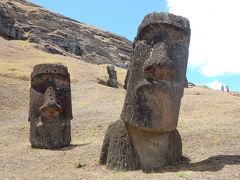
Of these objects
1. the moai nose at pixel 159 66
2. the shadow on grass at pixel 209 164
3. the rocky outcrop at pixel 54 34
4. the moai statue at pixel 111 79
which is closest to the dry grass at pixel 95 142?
the shadow on grass at pixel 209 164

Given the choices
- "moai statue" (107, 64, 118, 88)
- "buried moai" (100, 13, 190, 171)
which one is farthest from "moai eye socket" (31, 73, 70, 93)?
"moai statue" (107, 64, 118, 88)

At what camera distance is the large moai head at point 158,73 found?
1087 centimetres

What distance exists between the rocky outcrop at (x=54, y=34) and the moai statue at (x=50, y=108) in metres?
45.5

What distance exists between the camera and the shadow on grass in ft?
34.9

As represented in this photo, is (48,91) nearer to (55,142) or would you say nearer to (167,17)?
(55,142)

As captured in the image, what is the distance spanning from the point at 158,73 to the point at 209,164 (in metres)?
2.23

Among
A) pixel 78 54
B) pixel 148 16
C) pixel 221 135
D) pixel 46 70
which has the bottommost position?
pixel 221 135

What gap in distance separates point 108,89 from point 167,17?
24.2 metres

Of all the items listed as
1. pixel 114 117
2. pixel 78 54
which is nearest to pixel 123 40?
pixel 78 54

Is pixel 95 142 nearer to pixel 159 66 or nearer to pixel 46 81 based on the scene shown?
pixel 46 81

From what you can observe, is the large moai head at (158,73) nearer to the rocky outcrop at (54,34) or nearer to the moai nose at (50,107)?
the moai nose at (50,107)

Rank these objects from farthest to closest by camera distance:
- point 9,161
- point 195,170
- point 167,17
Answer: point 9,161 → point 167,17 → point 195,170

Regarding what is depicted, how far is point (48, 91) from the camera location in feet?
56.0

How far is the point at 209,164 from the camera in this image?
1102cm
